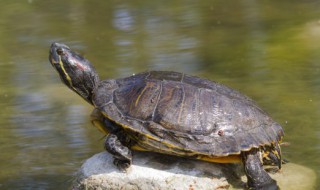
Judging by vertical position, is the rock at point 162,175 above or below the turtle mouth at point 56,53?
below

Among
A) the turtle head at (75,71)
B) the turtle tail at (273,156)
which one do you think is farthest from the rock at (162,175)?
the turtle head at (75,71)

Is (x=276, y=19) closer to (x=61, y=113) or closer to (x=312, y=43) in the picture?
(x=312, y=43)

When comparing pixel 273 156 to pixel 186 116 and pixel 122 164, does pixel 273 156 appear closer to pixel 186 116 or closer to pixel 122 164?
pixel 186 116

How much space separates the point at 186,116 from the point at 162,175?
1.55 ft

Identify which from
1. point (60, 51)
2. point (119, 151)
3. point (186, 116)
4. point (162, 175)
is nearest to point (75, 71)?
point (60, 51)

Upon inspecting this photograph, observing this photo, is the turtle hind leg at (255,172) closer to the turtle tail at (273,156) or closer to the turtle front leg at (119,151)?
the turtle tail at (273,156)

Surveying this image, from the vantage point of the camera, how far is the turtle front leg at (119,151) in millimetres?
4691

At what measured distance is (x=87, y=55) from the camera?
922 centimetres

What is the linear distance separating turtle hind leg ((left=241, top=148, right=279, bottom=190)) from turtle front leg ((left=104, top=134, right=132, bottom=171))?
86 cm

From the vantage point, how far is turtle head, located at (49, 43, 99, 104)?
5.16m

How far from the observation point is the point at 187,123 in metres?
4.69

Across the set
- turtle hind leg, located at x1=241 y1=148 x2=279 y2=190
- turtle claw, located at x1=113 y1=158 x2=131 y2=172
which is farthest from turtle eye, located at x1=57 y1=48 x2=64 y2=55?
turtle hind leg, located at x1=241 y1=148 x2=279 y2=190

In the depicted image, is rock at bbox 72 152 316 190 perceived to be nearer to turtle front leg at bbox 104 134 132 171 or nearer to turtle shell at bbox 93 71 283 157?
turtle front leg at bbox 104 134 132 171

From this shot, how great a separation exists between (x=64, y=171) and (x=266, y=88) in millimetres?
2748
